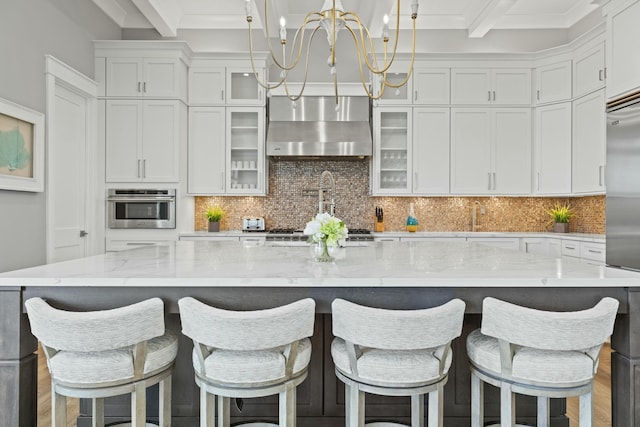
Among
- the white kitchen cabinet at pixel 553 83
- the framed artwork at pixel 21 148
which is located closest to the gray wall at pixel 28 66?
the framed artwork at pixel 21 148

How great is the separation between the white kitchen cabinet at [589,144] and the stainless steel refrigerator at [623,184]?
0.93m

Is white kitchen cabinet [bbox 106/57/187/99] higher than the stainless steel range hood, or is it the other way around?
white kitchen cabinet [bbox 106/57/187/99]

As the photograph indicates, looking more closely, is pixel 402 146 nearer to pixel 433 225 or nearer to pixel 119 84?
pixel 433 225

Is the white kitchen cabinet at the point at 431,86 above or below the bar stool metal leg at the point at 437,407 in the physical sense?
above

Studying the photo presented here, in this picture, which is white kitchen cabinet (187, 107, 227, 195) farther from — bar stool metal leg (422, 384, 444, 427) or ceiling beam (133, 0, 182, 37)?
bar stool metal leg (422, 384, 444, 427)

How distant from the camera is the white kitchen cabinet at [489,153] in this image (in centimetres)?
506

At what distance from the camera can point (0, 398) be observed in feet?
5.60

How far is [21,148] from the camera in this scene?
11.5ft

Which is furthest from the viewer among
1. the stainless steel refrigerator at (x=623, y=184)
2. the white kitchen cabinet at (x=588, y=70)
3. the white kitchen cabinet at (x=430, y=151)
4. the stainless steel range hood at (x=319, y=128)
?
the white kitchen cabinet at (x=430, y=151)

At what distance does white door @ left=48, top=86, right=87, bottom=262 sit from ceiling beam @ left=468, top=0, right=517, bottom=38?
4.37 meters

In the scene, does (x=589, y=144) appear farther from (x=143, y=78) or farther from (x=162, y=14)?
(x=143, y=78)

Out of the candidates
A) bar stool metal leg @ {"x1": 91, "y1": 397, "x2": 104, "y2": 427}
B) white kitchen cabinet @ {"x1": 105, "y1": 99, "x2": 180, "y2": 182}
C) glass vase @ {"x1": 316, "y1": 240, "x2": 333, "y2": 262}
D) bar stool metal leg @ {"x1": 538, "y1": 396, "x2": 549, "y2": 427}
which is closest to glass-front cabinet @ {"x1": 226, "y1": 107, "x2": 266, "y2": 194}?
white kitchen cabinet @ {"x1": 105, "y1": 99, "x2": 180, "y2": 182}

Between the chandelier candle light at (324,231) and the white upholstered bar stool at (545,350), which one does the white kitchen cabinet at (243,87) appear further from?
the white upholstered bar stool at (545,350)

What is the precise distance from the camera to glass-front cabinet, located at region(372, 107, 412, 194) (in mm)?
5117
